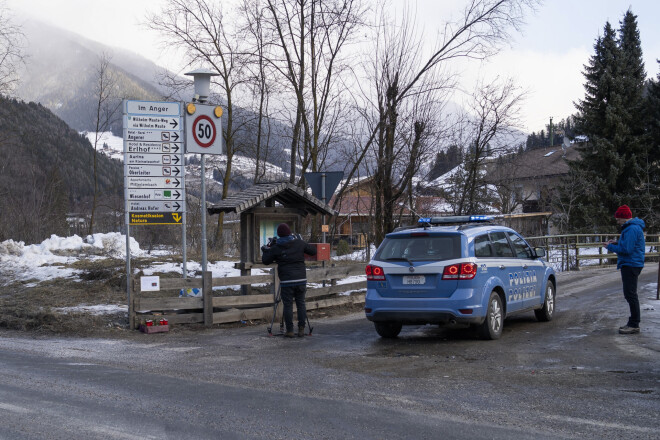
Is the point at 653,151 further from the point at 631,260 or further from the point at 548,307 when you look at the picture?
the point at 631,260

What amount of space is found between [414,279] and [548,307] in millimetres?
3759

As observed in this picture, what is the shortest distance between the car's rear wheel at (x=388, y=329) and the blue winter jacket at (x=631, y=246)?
3.47 m

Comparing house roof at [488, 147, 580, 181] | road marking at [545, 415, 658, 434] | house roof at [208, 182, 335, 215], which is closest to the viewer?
road marking at [545, 415, 658, 434]

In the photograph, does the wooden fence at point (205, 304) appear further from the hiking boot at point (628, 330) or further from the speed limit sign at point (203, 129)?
the hiking boot at point (628, 330)

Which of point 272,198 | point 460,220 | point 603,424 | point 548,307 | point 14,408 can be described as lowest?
point 603,424

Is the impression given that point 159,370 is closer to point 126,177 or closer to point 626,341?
point 126,177

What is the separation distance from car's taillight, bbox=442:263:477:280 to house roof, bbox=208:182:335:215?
4.76m

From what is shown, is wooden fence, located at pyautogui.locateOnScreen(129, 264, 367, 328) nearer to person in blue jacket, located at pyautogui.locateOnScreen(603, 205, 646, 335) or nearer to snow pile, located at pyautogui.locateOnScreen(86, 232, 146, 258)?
person in blue jacket, located at pyautogui.locateOnScreen(603, 205, 646, 335)

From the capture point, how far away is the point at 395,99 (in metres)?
20.2

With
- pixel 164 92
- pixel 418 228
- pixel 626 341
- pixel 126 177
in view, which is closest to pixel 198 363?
pixel 418 228

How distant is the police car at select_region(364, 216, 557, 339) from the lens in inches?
366

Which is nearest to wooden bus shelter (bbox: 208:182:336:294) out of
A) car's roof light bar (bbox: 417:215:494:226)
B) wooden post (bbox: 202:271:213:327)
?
wooden post (bbox: 202:271:213:327)

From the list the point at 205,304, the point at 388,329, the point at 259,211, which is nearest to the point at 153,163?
the point at 259,211

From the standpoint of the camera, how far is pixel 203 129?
1228 cm
